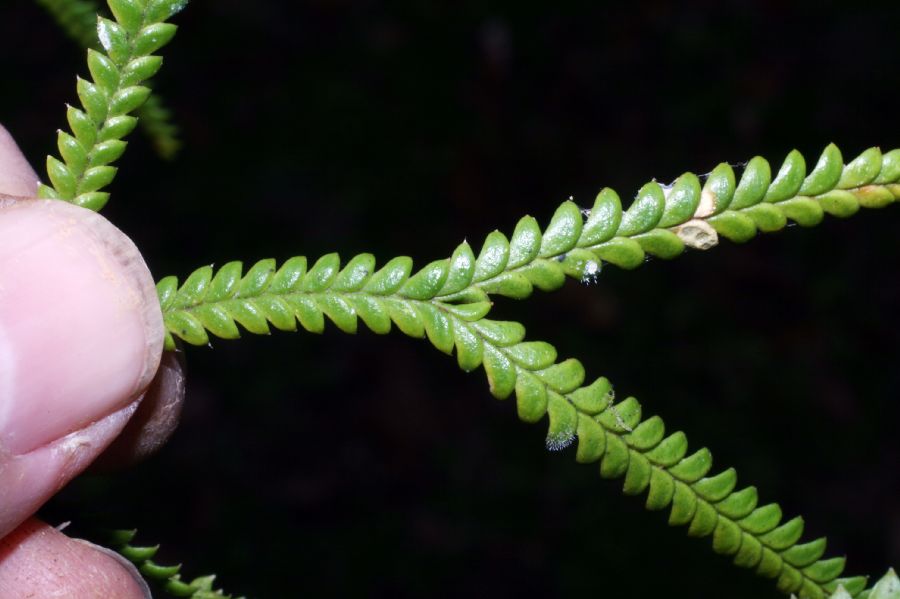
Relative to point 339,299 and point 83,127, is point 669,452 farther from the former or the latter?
point 83,127

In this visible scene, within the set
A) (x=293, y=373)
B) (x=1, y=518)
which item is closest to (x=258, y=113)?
(x=293, y=373)

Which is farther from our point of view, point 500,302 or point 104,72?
point 500,302

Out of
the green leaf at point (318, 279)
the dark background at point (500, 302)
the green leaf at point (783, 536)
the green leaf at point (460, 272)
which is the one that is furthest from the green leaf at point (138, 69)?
the dark background at point (500, 302)

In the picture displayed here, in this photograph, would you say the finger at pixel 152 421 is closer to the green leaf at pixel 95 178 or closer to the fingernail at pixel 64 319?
the fingernail at pixel 64 319

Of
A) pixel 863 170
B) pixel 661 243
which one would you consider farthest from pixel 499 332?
pixel 863 170

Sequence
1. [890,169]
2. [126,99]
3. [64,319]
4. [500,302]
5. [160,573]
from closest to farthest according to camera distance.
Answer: [890,169] < [126,99] < [64,319] < [160,573] < [500,302]

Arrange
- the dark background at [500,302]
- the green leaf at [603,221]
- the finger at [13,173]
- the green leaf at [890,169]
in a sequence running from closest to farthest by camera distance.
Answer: the green leaf at [890,169], the green leaf at [603,221], the finger at [13,173], the dark background at [500,302]

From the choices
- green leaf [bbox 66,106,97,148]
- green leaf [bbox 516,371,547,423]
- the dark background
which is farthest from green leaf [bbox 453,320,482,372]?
the dark background
